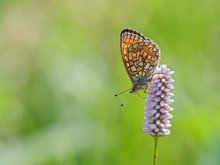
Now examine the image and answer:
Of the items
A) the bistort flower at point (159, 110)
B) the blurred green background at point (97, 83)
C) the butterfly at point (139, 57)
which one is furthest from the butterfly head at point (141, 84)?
the blurred green background at point (97, 83)

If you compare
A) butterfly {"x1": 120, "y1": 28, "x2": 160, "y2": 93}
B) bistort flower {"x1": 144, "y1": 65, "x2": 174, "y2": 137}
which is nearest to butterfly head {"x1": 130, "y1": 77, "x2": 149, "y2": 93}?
butterfly {"x1": 120, "y1": 28, "x2": 160, "y2": 93}

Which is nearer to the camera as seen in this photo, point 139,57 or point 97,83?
point 139,57

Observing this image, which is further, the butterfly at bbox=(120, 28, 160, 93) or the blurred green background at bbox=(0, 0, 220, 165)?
the blurred green background at bbox=(0, 0, 220, 165)

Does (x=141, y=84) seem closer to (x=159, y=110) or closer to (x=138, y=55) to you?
(x=138, y=55)

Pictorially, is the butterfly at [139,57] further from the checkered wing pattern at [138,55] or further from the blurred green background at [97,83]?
the blurred green background at [97,83]

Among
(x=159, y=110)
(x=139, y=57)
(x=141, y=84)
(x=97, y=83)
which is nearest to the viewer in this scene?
(x=159, y=110)

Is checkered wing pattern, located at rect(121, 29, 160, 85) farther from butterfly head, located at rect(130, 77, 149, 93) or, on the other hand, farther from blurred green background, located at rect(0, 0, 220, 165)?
blurred green background, located at rect(0, 0, 220, 165)

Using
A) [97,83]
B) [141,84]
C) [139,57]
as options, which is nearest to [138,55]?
[139,57]
